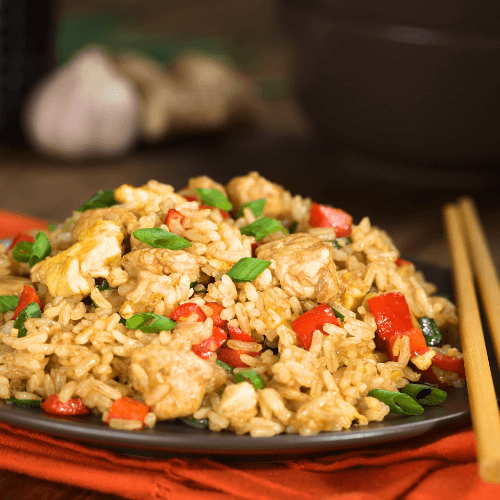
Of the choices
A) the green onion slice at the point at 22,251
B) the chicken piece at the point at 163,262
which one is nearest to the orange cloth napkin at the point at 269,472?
the chicken piece at the point at 163,262

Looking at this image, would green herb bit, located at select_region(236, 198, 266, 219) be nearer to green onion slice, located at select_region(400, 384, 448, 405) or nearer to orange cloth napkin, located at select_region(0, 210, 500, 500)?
green onion slice, located at select_region(400, 384, 448, 405)

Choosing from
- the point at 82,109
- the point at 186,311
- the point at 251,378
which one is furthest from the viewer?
the point at 82,109

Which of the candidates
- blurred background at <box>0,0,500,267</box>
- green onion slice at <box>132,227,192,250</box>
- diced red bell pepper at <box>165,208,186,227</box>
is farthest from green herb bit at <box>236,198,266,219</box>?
blurred background at <box>0,0,500,267</box>

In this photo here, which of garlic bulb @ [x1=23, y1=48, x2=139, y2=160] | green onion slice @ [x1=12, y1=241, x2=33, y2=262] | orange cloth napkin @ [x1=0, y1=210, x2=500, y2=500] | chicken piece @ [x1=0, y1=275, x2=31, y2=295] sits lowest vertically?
orange cloth napkin @ [x1=0, y1=210, x2=500, y2=500]

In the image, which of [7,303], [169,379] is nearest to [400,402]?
[169,379]

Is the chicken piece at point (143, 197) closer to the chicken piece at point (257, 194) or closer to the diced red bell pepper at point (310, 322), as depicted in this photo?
the chicken piece at point (257, 194)

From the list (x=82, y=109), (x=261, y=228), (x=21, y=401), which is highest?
(x=82, y=109)

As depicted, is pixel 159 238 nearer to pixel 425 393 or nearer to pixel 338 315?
pixel 338 315
